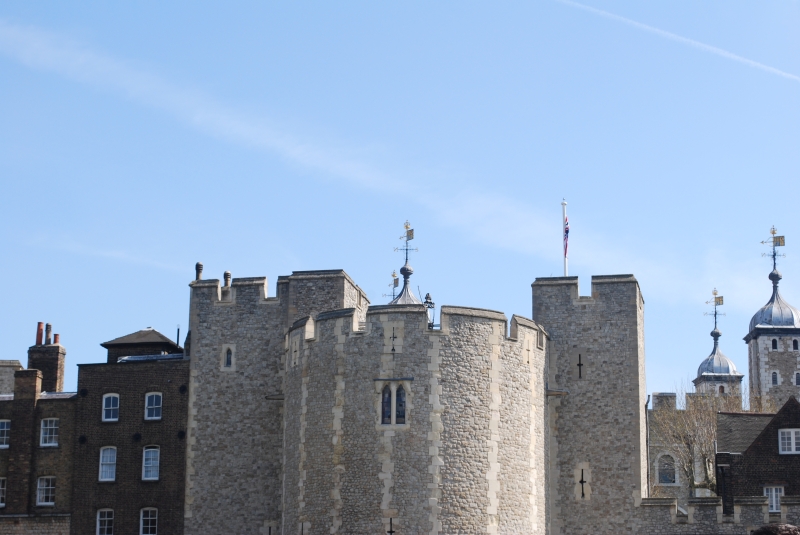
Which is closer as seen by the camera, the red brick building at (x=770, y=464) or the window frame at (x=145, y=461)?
the red brick building at (x=770, y=464)

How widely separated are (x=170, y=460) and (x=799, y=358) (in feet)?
173

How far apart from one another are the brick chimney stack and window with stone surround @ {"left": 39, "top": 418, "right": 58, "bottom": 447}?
2.92 metres

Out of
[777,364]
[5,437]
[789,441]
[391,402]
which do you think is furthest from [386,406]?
[777,364]

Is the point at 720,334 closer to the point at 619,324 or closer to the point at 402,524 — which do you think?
the point at 619,324

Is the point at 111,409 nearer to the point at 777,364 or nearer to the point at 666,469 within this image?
the point at 666,469

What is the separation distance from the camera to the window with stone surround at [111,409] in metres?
41.2

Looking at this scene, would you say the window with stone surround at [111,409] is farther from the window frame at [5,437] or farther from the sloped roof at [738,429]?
the sloped roof at [738,429]

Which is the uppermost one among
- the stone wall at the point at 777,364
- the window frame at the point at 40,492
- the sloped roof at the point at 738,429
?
the stone wall at the point at 777,364

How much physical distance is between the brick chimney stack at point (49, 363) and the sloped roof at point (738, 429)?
23.3 m

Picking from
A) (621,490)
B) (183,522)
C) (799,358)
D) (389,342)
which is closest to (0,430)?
(183,522)

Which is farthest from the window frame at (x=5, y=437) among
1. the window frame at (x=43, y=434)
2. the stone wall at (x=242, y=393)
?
the stone wall at (x=242, y=393)

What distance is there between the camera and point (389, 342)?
116 feet

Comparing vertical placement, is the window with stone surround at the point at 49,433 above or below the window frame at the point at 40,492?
above

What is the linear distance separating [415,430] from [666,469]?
29.8 m
